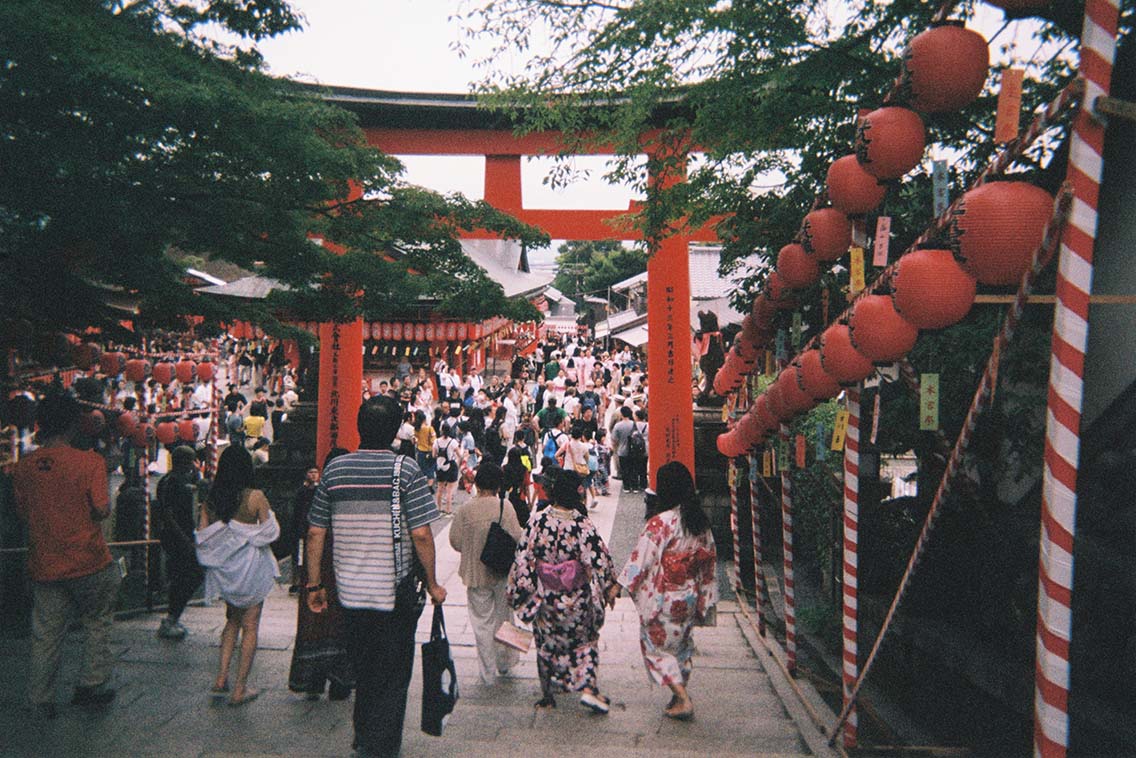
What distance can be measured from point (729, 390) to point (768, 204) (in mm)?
1751

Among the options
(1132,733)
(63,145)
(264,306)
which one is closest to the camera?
(1132,733)

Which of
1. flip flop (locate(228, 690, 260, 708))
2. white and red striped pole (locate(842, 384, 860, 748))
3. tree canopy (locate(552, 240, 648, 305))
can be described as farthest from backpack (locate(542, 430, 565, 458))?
tree canopy (locate(552, 240, 648, 305))

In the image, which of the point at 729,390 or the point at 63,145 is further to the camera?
the point at 729,390

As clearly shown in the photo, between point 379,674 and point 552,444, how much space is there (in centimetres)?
1054

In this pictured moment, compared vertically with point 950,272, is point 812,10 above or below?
above

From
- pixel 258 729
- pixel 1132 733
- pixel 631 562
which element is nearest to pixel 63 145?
pixel 258 729

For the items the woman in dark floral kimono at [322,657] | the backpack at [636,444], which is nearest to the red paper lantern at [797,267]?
the woman in dark floral kimono at [322,657]

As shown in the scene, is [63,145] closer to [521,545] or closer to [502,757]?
[521,545]

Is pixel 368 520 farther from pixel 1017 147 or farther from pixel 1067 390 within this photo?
pixel 1017 147

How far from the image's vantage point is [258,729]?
194 inches

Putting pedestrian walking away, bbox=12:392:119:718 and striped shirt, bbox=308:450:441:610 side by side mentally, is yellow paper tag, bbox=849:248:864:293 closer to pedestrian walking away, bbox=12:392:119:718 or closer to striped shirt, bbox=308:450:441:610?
striped shirt, bbox=308:450:441:610

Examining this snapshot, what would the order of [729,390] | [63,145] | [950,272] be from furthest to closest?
[729,390] → [63,145] → [950,272]

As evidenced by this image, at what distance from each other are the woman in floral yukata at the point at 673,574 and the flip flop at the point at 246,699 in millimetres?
2170

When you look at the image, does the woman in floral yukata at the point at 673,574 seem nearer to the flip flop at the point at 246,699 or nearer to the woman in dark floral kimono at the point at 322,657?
the woman in dark floral kimono at the point at 322,657
